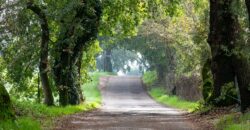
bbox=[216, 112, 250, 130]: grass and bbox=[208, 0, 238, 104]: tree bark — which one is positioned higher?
bbox=[208, 0, 238, 104]: tree bark

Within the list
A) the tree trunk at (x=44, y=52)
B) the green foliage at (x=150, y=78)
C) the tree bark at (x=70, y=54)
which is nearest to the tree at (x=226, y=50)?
the tree bark at (x=70, y=54)

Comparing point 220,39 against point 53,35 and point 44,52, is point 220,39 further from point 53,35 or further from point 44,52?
point 53,35

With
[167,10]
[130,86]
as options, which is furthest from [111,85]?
[167,10]

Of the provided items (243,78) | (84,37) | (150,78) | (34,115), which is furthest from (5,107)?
(150,78)

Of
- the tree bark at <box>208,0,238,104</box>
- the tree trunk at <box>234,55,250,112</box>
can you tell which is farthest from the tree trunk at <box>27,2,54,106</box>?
the tree trunk at <box>234,55,250,112</box>

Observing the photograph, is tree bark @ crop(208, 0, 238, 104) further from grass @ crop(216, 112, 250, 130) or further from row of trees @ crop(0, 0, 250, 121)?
grass @ crop(216, 112, 250, 130)

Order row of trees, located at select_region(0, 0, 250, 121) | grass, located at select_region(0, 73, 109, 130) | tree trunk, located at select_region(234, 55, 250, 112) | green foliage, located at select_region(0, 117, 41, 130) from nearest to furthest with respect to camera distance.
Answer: green foliage, located at select_region(0, 117, 41, 130), grass, located at select_region(0, 73, 109, 130), tree trunk, located at select_region(234, 55, 250, 112), row of trees, located at select_region(0, 0, 250, 121)

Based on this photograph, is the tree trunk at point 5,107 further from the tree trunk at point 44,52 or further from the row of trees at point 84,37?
the tree trunk at point 44,52

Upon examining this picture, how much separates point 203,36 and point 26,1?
506 inches

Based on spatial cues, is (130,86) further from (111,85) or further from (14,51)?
(14,51)

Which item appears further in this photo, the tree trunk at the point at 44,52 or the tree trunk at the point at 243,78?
the tree trunk at the point at 44,52

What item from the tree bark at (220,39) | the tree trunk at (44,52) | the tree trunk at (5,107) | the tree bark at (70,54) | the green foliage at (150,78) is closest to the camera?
the tree trunk at (5,107)

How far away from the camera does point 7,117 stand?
14.7 meters

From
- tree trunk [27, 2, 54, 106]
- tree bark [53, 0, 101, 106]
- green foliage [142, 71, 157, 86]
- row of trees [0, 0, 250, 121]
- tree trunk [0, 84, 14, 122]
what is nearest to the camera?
tree trunk [0, 84, 14, 122]
